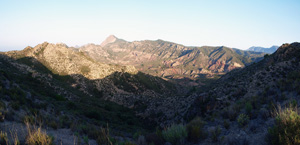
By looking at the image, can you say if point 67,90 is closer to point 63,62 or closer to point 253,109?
point 63,62

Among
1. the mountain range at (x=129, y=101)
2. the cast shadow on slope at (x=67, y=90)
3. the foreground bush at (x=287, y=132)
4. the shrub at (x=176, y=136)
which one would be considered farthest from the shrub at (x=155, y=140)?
the cast shadow on slope at (x=67, y=90)

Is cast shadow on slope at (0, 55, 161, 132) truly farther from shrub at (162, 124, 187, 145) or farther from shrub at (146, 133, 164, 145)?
shrub at (162, 124, 187, 145)

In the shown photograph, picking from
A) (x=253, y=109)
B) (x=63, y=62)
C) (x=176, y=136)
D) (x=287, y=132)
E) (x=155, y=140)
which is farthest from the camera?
(x=63, y=62)

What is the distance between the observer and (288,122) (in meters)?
4.82

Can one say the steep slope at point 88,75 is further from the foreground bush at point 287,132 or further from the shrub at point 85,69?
the foreground bush at point 287,132

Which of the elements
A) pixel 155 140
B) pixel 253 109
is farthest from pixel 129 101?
pixel 155 140

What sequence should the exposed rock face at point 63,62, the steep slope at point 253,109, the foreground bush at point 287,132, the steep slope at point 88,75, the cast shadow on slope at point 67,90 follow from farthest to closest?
the exposed rock face at point 63,62 < the steep slope at point 88,75 < the cast shadow on slope at point 67,90 < the steep slope at point 253,109 < the foreground bush at point 287,132

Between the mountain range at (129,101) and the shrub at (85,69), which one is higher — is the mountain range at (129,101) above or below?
below

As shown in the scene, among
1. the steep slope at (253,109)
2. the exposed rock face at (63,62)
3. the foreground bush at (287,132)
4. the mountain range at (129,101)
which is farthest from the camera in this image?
the exposed rock face at (63,62)

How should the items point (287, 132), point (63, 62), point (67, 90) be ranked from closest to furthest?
point (287, 132) → point (67, 90) → point (63, 62)

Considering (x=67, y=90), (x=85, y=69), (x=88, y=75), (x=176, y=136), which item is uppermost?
(x=85, y=69)

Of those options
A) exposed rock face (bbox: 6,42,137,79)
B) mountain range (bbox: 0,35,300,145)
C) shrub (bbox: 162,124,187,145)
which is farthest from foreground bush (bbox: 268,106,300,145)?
→ exposed rock face (bbox: 6,42,137,79)

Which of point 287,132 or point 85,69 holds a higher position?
point 85,69

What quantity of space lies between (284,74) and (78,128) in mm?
22095
